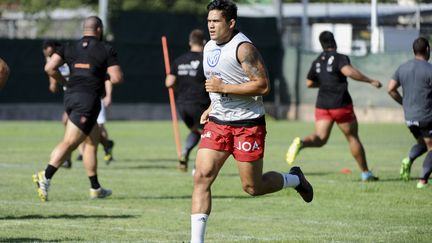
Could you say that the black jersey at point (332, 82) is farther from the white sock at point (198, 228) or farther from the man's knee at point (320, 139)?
the white sock at point (198, 228)

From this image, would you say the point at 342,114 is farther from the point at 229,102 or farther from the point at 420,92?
the point at 229,102

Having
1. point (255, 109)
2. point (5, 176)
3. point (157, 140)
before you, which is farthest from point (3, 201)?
point (157, 140)

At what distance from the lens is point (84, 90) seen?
537 inches

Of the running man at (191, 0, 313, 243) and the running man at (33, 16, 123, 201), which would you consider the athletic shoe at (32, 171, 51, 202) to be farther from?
the running man at (191, 0, 313, 243)

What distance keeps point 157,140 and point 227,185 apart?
11399mm

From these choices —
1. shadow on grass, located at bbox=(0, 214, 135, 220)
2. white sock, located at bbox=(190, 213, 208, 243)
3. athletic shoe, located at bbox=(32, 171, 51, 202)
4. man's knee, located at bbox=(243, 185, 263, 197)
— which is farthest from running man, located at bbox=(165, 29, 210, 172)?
white sock, located at bbox=(190, 213, 208, 243)

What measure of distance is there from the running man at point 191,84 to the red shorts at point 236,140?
778 cm

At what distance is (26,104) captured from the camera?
116 feet

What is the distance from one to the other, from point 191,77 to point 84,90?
4.07 meters

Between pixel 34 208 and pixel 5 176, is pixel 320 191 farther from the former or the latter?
pixel 5 176

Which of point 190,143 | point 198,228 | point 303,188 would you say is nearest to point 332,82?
point 190,143

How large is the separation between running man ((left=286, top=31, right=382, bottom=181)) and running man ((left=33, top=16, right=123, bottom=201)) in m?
3.66

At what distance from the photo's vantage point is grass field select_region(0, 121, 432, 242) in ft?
35.3

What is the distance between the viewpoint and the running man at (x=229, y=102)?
9352mm
